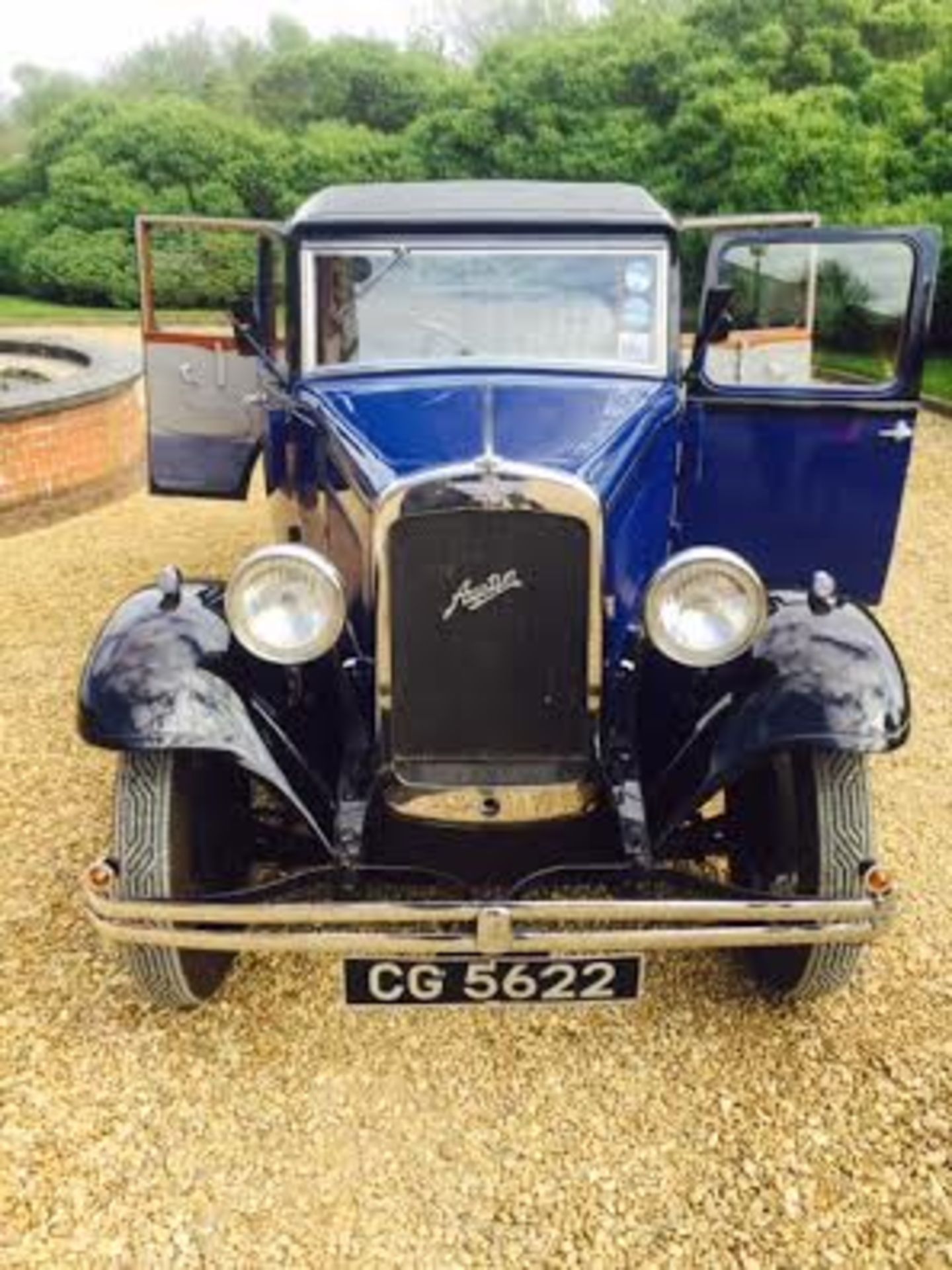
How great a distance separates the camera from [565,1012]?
3158 millimetres

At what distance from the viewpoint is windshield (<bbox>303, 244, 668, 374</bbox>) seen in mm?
3689

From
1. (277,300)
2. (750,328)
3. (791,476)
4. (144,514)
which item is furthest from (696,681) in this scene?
(144,514)

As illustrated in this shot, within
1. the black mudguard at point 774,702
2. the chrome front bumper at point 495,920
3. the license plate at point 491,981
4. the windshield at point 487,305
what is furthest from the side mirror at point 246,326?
the license plate at point 491,981

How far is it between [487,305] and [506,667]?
1479 millimetres

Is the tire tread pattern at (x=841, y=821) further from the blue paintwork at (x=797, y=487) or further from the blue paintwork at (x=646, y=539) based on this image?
the blue paintwork at (x=797, y=487)

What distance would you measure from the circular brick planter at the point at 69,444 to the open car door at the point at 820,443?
15.6 ft

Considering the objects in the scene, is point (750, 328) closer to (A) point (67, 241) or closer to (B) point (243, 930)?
(B) point (243, 930)

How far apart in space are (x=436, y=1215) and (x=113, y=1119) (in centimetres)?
81

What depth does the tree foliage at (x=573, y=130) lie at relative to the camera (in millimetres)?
15008

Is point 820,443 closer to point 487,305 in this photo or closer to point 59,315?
point 487,305

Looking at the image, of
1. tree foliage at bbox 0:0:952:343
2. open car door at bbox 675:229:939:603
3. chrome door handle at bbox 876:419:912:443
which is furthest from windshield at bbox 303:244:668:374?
tree foliage at bbox 0:0:952:343

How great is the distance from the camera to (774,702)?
2.78 meters

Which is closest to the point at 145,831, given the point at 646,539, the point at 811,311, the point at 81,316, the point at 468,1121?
the point at 468,1121

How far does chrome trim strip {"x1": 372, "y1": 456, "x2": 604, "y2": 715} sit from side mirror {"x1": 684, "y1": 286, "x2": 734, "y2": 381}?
1322 mm
